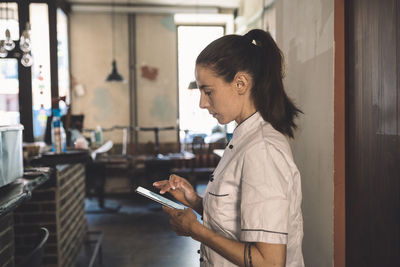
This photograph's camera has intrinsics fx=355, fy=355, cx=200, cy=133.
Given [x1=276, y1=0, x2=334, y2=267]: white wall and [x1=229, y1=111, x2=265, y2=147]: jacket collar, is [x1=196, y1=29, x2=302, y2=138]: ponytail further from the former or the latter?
[x1=276, y1=0, x2=334, y2=267]: white wall

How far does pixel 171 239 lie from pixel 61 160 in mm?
2121

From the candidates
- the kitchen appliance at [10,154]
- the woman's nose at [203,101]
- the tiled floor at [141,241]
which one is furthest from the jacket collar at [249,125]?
the tiled floor at [141,241]

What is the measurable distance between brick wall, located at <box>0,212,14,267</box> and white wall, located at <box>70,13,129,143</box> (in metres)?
5.84

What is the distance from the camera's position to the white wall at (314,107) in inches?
72.9

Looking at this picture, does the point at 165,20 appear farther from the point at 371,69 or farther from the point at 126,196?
the point at 371,69

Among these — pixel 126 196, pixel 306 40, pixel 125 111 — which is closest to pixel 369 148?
pixel 306 40

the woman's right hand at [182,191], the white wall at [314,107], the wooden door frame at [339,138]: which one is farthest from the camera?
the white wall at [314,107]

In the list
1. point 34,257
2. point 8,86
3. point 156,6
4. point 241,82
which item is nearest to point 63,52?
point 8,86

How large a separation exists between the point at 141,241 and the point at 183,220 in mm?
3257

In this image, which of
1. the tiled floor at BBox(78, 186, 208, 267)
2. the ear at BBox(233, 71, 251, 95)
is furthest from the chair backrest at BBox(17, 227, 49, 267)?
the tiled floor at BBox(78, 186, 208, 267)

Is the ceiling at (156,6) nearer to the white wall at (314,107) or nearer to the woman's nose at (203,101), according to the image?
the white wall at (314,107)

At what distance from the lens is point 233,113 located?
1.10m

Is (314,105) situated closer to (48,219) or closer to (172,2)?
(48,219)

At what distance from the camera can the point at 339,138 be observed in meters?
1.78
